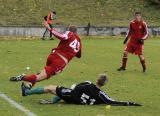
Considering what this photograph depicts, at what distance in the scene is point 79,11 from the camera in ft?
154

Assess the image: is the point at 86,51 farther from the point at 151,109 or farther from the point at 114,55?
Result: the point at 151,109


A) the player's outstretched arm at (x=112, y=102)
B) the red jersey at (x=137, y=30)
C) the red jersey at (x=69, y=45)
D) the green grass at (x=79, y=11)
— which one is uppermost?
the red jersey at (x=69, y=45)

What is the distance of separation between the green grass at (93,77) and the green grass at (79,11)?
13.3 meters

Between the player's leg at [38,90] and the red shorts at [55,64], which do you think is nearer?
the player's leg at [38,90]

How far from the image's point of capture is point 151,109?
1238 cm

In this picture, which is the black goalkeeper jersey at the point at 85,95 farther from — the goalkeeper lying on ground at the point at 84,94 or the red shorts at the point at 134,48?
the red shorts at the point at 134,48

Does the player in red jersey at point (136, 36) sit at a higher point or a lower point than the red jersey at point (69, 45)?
lower

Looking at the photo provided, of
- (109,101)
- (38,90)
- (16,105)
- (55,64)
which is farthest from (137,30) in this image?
(16,105)

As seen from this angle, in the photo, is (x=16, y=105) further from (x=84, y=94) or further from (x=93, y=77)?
(x=93, y=77)

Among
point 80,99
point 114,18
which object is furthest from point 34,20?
point 80,99

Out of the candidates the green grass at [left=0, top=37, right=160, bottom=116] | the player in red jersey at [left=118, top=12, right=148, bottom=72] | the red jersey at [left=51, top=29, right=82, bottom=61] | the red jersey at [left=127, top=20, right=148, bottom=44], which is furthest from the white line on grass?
the red jersey at [left=127, top=20, right=148, bottom=44]

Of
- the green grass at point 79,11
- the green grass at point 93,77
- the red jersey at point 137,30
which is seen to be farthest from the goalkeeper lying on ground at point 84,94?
the green grass at point 79,11

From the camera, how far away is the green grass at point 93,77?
1206cm

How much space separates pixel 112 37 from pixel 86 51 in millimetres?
12277
